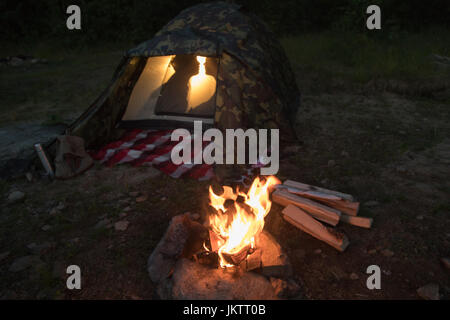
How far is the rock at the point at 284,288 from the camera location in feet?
7.43

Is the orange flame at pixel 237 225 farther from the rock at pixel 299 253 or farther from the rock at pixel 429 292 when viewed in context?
the rock at pixel 429 292

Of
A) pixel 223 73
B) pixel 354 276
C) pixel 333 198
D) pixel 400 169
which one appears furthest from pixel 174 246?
pixel 400 169

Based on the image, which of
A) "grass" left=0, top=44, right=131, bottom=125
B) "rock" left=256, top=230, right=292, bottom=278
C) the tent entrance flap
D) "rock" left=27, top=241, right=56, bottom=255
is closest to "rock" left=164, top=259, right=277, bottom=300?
"rock" left=256, top=230, right=292, bottom=278

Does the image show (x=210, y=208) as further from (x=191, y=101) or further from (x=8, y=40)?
(x=8, y=40)

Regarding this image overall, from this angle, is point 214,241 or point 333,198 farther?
point 333,198

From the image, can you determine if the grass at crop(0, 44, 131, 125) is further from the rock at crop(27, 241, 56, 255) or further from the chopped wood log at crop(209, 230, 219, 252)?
the chopped wood log at crop(209, 230, 219, 252)

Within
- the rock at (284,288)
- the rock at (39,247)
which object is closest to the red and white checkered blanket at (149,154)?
the rock at (39,247)

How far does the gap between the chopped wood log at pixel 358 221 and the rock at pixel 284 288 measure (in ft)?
3.72

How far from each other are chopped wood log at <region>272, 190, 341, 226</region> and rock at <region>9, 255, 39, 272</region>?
2645 millimetres

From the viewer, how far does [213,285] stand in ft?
7.41

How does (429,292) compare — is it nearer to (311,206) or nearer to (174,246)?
(311,206)

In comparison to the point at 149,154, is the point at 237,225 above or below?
below

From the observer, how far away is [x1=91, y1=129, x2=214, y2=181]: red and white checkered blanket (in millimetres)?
4258

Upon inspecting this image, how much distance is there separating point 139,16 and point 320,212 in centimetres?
1626
